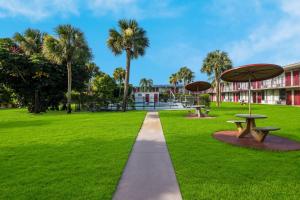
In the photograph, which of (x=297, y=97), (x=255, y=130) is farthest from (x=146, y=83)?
(x=255, y=130)

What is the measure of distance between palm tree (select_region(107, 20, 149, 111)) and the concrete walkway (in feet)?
63.6

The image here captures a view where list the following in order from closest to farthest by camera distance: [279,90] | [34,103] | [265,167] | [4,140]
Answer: [265,167], [4,140], [34,103], [279,90]

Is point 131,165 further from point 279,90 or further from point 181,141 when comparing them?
point 279,90

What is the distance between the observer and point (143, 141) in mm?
8430

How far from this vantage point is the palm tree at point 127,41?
2530 centimetres

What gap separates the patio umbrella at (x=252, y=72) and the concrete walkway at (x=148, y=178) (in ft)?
Result: 13.3

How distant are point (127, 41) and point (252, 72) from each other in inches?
734

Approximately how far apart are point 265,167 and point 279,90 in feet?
135

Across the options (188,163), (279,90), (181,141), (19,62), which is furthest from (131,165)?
(279,90)

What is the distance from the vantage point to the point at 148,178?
4566 mm

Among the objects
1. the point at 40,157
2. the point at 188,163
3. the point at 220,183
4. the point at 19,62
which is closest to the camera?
the point at 220,183

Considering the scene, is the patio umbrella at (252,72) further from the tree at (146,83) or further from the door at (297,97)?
the tree at (146,83)

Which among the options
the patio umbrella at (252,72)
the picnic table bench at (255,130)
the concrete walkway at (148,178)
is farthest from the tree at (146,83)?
the concrete walkway at (148,178)

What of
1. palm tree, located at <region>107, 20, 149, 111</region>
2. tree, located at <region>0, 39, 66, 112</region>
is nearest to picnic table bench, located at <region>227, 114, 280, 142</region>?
palm tree, located at <region>107, 20, 149, 111</region>
